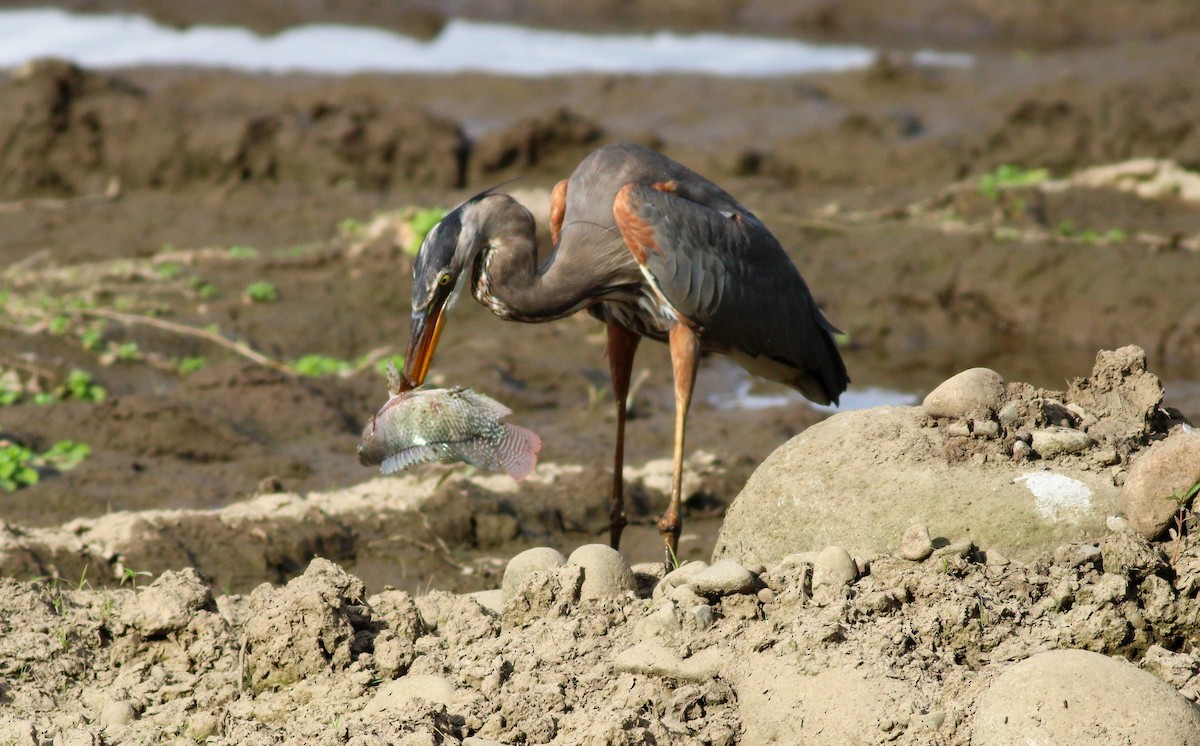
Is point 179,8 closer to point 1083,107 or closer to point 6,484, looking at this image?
point 1083,107

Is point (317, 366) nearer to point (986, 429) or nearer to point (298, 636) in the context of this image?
point (298, 636)

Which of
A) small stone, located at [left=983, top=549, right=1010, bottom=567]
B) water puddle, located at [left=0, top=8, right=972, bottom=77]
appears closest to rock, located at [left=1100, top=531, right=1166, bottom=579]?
small stone, located at [left=983, top=549, right=1010, bottom=567]

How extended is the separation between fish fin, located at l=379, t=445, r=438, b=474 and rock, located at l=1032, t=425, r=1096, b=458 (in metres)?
2.02

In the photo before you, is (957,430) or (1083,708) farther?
(957,430)

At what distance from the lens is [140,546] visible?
598cm

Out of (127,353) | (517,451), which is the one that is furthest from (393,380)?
(127,353)

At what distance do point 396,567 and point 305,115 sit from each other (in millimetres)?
8690

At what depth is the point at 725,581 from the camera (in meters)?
4.21

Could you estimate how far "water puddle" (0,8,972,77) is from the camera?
727 inches

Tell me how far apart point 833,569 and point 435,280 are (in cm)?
171

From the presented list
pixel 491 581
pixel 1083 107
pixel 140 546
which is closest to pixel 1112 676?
pixel 491 581

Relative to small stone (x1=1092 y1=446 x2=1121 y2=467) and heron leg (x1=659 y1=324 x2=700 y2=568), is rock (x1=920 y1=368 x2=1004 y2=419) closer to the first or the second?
small stone (x1=1092 y1=446 x2=1121 y2=467)

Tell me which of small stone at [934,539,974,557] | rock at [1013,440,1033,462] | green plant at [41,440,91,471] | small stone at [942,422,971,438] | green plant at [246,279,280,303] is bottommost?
green plant at [41,440,91,471]

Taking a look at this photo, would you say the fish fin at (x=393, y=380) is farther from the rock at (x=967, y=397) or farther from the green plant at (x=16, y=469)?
the green plant at (x=16, y=469)
